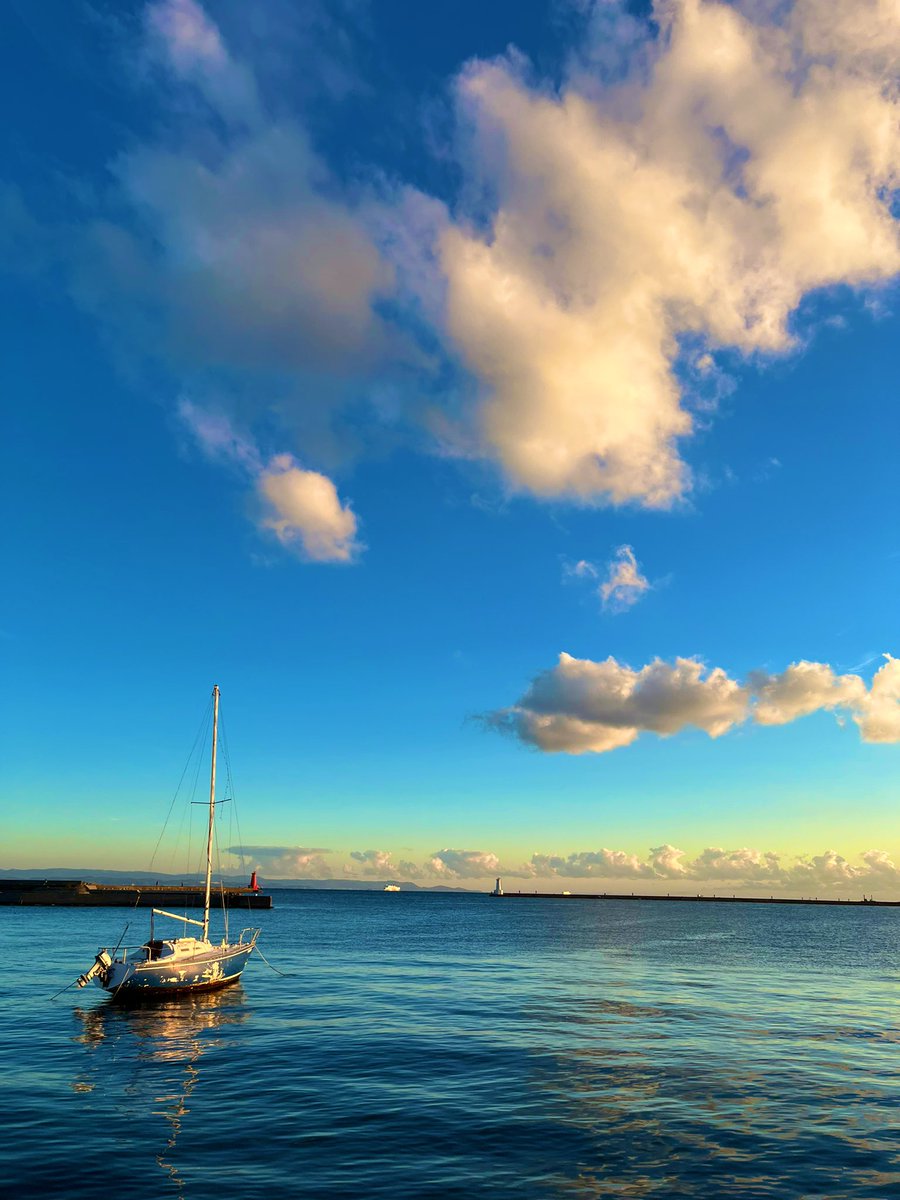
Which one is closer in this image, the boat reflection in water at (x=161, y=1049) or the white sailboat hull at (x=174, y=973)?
the boat reflection in water at (x=161, y=1049)

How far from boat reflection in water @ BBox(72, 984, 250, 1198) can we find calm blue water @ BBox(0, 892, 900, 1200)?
18 cm

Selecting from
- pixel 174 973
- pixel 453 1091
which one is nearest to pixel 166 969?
pixel 174 973

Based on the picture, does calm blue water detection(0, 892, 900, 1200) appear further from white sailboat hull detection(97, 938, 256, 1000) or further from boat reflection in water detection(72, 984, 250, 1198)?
white sailboat hull detection(97, 938, 256, 1000)

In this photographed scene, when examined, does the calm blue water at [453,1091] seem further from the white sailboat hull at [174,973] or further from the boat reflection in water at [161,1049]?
the white sailboat hull at [174,973]

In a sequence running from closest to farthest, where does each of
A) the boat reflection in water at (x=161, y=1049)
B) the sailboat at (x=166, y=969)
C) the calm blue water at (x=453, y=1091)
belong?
the calm blue water at (x=453, y=1091) < the boat reflection in water at (x=161, y=1049) < the sailboat at (x=166, y=969)

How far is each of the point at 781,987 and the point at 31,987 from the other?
185ft

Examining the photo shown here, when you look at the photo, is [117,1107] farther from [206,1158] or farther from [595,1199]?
[595,1199]

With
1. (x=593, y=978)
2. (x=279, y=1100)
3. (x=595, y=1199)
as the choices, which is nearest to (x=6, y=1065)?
(x=279, y=1100)

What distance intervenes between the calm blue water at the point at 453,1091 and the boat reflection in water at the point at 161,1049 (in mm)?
181

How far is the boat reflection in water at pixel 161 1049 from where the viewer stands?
1009 inches

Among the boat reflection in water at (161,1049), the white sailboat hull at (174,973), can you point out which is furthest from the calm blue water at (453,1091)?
the white sailboat hull at (174,973)

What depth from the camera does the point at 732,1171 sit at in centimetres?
2073

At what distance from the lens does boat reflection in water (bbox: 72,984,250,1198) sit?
1009 inches

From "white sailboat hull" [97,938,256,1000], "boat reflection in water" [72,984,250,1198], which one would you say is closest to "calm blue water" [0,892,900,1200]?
"boat reflection in water" [72,984,250,1198]
